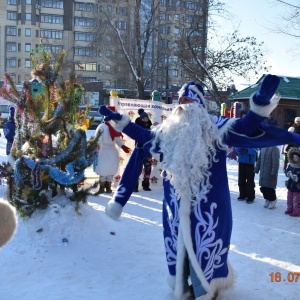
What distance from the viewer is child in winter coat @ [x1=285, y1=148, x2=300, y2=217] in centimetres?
652

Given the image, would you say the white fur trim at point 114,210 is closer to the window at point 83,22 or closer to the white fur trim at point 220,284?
the white fur trim at point 220,284

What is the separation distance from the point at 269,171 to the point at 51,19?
181ft

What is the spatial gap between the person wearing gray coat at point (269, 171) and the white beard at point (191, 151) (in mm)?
4085

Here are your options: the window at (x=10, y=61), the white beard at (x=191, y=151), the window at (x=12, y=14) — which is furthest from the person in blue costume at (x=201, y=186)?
the window at (x=12, y=14)

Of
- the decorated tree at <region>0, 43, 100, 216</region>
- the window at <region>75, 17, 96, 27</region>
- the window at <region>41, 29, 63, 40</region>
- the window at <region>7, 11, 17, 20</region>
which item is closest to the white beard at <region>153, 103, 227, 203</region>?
the decorated tree at <region>0, 43, 100, 216</region>

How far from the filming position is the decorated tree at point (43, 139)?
4930 millimetres

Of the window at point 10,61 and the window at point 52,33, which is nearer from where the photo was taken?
the window at point 52,33

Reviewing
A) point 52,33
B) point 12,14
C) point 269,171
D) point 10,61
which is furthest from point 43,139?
point 12,14

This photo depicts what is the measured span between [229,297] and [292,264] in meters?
1.34

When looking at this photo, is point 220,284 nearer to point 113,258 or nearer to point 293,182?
point 113,258

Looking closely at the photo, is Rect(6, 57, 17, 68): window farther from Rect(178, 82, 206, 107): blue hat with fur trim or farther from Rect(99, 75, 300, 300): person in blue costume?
Rect(99, 75, 300, 300): person in blue costume

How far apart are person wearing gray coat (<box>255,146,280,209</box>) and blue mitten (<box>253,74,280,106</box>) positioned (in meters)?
4.28

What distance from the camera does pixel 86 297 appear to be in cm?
365

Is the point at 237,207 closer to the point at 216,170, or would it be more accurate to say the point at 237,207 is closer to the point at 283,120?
the point at 216,170
